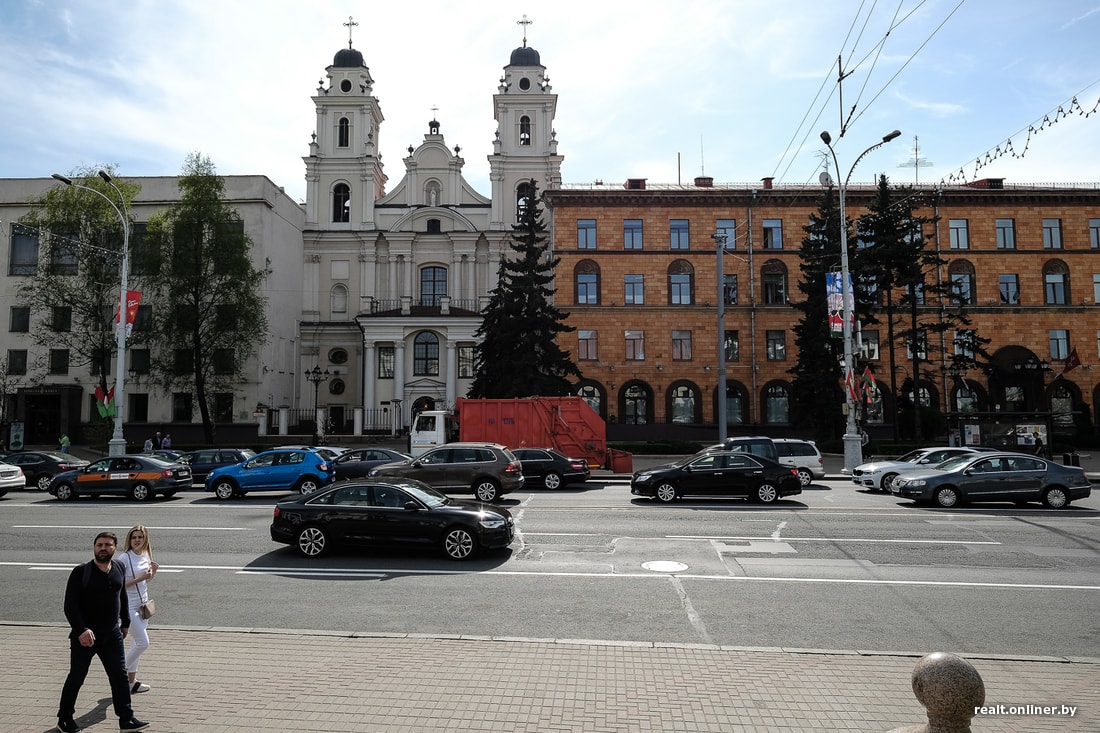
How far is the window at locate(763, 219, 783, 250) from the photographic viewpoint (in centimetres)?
4716

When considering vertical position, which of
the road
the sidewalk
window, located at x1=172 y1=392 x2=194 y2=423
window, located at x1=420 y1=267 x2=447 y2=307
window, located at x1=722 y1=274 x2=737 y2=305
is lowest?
the road

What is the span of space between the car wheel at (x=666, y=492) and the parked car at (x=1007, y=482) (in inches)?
250

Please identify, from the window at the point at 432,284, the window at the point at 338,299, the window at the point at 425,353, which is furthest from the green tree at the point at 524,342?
the window at the point at 338,299

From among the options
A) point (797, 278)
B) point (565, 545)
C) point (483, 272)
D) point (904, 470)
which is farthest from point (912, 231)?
point (565, 545)

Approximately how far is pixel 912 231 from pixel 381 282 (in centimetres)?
3740

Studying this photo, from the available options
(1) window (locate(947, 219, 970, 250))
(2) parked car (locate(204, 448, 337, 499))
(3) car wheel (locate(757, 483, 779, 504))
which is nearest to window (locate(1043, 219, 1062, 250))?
(1) window (locate(947, 219, 970, 250))

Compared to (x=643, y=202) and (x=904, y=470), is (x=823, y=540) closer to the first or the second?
(x=904, y=470)

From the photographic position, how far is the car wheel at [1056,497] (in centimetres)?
1752

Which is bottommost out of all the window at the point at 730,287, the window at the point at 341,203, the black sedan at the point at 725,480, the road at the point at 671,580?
the road at the point at 671,580

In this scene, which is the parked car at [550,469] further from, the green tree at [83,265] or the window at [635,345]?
the green tree at [83,265]

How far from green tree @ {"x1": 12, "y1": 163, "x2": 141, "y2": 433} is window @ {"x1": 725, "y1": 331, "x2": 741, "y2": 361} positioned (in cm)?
3781

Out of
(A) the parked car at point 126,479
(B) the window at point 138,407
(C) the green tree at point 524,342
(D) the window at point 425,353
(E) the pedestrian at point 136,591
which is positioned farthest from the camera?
(D) the window at point 425,353

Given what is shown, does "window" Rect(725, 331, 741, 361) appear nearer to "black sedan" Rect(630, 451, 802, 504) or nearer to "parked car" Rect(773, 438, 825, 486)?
"parked car" Rect(773, 438, 825, 486)

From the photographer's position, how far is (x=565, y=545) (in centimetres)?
1277
